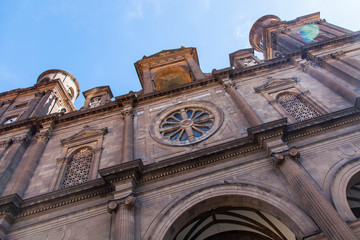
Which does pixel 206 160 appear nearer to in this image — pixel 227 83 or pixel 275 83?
pixel 227 83

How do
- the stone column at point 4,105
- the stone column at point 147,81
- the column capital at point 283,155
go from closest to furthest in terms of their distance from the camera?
the column capital at point 283,155 < the stone column at point 147,81 < the stone column at point 4,105

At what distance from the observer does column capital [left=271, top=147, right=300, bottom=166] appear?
967cm

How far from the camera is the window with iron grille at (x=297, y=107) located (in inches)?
526

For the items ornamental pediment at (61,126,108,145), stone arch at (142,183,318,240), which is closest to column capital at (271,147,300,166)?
stone arch at (142,183,318,240)

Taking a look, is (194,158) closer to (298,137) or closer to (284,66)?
(298,137)

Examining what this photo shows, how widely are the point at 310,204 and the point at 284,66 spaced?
11604mm

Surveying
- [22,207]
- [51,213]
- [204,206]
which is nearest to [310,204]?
[204,206]

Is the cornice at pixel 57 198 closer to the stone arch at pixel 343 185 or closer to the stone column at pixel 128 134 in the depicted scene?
the stone column at pixel 128 134

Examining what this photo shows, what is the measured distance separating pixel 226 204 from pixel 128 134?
6.18 m

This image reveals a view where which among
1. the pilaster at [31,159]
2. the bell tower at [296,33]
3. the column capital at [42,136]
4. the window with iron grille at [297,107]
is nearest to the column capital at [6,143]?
the pilaster at [31,159]

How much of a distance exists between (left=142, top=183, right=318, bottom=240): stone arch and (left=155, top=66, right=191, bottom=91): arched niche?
14001mm

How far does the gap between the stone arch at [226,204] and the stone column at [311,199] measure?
1.32 ft

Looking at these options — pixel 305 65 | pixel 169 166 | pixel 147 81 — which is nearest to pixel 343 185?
pixel 169 166

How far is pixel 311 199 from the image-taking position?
8.03 m
